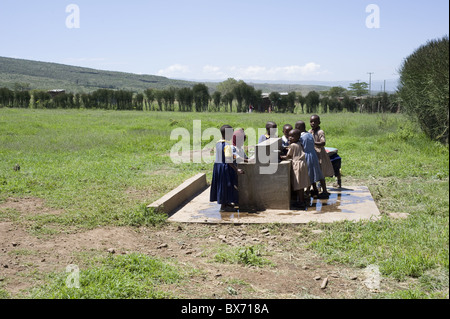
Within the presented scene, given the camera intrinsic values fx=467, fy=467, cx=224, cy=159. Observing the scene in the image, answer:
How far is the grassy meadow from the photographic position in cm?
543

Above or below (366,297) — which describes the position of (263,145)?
above

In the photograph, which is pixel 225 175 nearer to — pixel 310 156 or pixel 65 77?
pixel 310 156

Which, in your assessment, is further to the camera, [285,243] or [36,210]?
[36,210]

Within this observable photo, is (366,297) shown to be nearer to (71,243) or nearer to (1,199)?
(71,243)

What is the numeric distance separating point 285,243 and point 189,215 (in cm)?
216

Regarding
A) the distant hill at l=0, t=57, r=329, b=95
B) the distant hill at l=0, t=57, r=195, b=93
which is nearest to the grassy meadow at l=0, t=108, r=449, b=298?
the distant hill at l=0, t=57, r=195, b=93

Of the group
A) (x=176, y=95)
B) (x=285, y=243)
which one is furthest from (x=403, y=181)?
(x=176, y=95)

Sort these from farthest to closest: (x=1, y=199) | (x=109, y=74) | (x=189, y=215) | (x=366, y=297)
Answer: (x=109, y=74) < (x=1, y=199) < (x=189, y=215) < (x=366, y=297)

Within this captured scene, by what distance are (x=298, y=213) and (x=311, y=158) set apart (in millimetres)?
1101

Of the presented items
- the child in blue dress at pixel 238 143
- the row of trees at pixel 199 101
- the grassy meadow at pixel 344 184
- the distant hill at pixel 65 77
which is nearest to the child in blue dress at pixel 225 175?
the child in blue dress at pixel 238 143

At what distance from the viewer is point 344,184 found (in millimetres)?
10352

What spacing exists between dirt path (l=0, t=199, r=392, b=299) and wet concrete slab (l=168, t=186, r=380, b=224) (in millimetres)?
282

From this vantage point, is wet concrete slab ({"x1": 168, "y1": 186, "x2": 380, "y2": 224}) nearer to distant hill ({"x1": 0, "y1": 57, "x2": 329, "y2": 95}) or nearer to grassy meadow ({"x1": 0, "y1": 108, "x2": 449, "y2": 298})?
grassy meadow ({"x1": 0, "y1": 108, "x2": 449, "y2": 298})
